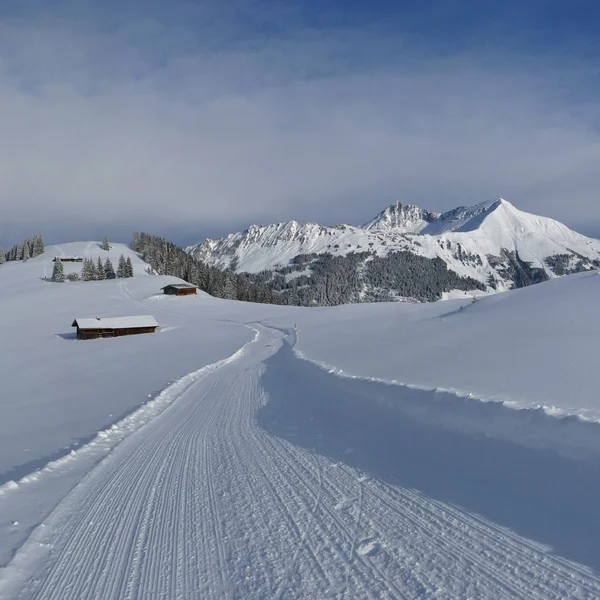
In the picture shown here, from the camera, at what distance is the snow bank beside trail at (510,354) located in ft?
31.6

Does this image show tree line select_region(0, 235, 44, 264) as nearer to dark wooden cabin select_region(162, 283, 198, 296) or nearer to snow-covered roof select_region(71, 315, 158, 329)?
dark wooden cabin select_region(162, 283, 198, 296)

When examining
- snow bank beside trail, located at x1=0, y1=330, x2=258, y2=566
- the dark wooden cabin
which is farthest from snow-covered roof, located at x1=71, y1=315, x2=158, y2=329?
snow bank beside trail, located at x1=0, y1=330, x2=258, y2=566

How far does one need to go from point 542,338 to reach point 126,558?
15695 mm

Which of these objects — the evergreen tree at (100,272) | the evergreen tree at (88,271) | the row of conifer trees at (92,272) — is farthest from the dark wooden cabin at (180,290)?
the evergreen tree at (100,272)

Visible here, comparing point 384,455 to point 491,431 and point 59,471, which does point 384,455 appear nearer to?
point 491,431

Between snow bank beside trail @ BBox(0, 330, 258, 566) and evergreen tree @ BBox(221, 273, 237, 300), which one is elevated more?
evergreen tree @ BBox(221, 273, 237, 300)

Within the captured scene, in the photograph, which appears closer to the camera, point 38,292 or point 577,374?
point 577,374

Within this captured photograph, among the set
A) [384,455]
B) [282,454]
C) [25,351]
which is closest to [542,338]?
[384,455]

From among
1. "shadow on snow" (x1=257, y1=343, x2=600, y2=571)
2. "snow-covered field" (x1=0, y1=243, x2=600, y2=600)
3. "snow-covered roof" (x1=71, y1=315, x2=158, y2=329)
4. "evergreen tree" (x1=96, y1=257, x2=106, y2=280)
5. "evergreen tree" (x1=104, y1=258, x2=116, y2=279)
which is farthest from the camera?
"evergreen tree" (x1=104, y1=258, x2=116, y2=279)

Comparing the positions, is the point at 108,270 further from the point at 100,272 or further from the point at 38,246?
the point at 38,246

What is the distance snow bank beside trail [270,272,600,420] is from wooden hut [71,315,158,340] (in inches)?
1207

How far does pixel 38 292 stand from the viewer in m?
84.4

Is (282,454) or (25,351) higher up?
(282,454)

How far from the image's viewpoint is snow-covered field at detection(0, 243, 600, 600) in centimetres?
481
